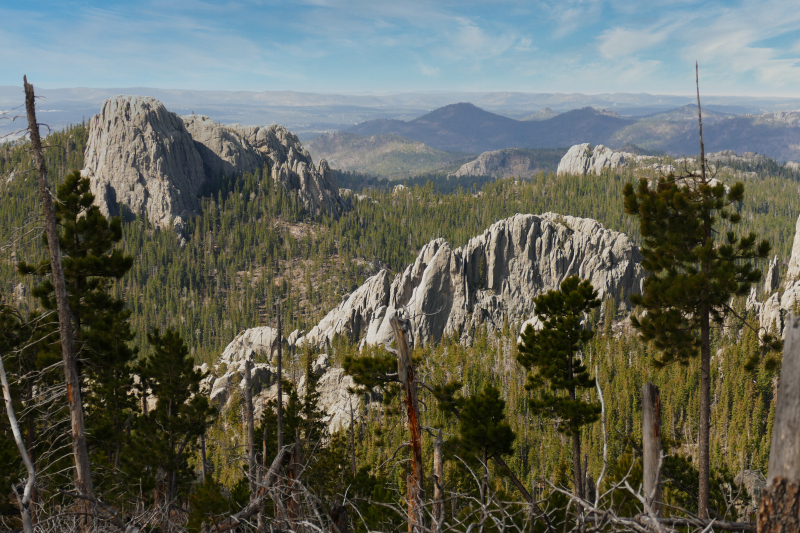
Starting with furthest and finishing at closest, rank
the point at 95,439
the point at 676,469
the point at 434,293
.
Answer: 1. the point at 434,293
2. the point at 676,469
3. the point at 95,439

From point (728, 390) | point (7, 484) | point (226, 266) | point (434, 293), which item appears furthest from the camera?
point (226, 266)

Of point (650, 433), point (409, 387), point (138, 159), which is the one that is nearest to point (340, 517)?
point (409, 387)

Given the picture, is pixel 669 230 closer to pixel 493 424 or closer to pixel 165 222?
pixel 493 424

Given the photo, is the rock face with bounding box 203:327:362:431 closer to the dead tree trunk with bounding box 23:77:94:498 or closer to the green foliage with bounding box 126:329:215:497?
the green foliage with bounding box 126:329:215:497

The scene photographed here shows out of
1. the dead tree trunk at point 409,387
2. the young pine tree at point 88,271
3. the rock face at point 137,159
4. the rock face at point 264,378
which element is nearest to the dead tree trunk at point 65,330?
the young pine tree at point 88,271

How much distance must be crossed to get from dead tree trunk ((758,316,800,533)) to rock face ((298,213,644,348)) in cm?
10598

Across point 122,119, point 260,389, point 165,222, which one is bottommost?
point 260,389

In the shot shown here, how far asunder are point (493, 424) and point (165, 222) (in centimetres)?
19039

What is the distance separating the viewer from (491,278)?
132 m

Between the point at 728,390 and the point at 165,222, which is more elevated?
the point at 165,222

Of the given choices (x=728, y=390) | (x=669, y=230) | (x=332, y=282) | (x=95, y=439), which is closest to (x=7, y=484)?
(x=95, y=439)

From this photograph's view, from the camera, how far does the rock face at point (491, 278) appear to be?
383 feet

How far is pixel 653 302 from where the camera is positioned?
58.3 feet

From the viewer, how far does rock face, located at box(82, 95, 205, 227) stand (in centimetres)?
17612
